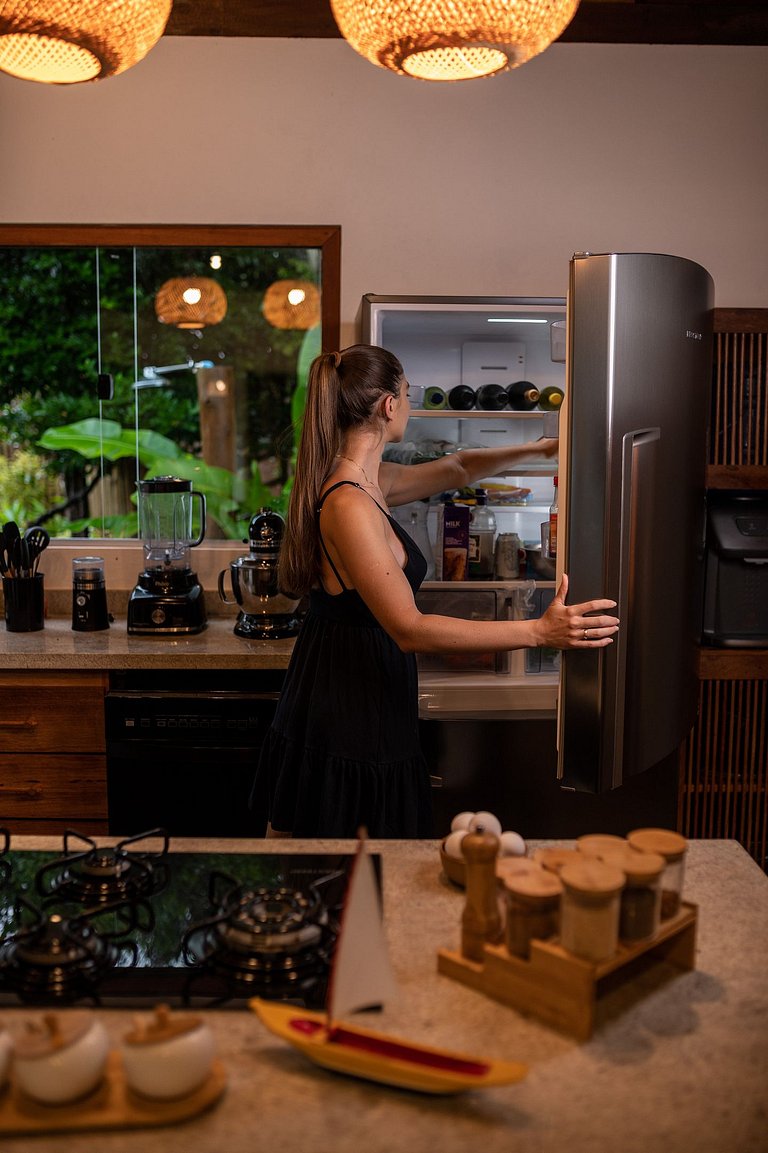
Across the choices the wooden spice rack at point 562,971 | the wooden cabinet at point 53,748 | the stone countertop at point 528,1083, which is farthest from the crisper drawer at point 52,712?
the wooden spice rack at point 562,971

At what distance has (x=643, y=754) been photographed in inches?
87.6

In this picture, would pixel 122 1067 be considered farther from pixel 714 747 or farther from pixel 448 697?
pixel 714 747

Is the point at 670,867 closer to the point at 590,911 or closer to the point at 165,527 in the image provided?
the point at 590,911

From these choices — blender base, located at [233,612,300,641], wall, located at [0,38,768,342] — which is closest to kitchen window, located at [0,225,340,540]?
wall, located at [0,38,768,342]

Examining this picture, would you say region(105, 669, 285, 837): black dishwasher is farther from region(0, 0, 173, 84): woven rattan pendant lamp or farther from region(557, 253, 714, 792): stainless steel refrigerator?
region(0, 0, 173, 84): woven rattan pendant lamp

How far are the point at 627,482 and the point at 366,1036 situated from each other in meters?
1.28

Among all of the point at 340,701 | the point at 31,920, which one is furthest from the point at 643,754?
the point at 31,920

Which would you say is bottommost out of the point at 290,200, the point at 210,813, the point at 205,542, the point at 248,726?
the point at 210,813

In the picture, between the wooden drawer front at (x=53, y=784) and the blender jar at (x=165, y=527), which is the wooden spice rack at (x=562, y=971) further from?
the blender jar at (x=165, y=527)

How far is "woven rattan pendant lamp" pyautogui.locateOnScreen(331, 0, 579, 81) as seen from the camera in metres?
1.38

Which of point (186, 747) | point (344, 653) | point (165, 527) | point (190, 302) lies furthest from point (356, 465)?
point (190, 302)

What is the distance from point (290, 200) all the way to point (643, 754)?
7.28ft

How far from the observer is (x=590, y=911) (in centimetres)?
107

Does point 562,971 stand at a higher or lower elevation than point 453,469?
lower
